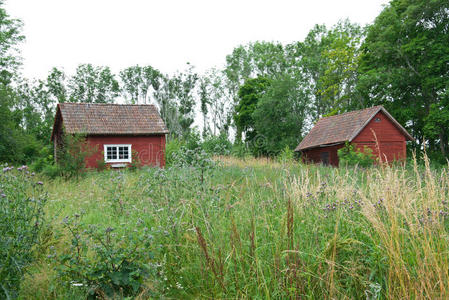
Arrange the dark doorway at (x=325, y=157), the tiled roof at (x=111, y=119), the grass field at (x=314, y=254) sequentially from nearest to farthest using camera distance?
1. the grass field at (x=314, y=254)
2. the tiled roof at (x=111, y=119)
3. the dark doorway at (x=325, y=157)

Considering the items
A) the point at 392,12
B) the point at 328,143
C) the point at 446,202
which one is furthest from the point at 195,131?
the point at 446,202

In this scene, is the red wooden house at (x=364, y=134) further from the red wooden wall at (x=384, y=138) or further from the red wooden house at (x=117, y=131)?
the red wooden house at (x=117, y=131)

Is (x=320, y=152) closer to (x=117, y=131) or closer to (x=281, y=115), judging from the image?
(x=281, y=115)

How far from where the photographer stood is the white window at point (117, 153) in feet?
66.5

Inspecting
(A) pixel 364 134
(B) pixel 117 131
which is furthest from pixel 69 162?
(A) pixel 364 134

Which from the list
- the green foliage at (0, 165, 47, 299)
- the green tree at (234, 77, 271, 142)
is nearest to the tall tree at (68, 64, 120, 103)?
Result: the green tree at (234, 77, 271, 142)

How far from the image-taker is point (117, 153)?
20.4 metres

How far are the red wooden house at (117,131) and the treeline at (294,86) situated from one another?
2.82 metres

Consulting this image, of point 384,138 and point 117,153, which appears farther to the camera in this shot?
point 384,138

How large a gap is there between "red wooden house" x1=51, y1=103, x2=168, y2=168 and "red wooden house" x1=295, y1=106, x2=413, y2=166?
10.7 meters

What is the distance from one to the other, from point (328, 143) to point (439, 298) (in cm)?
2092

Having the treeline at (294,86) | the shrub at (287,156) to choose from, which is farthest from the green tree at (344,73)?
the shrub at (287,156)

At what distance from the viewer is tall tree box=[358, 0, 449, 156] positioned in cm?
2114

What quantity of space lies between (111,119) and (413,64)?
19910mm
